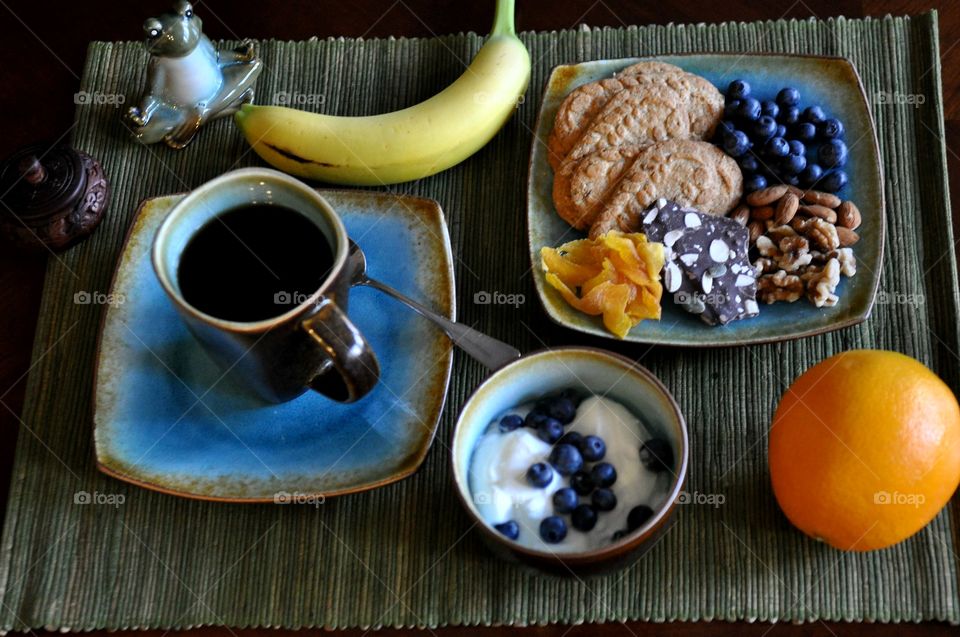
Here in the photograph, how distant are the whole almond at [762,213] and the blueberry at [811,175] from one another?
6 cm

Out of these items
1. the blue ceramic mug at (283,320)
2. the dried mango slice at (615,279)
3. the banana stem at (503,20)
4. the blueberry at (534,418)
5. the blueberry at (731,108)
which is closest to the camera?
the blue ceramic mug at (283,320)

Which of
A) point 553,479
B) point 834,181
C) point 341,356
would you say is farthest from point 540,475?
point 834,181

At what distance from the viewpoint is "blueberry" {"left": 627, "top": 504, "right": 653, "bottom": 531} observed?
970mm

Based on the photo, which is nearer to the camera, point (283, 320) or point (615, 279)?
point (283, 320)

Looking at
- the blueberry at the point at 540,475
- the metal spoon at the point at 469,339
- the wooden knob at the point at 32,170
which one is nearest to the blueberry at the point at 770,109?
the metal spoon at the point at 469,339

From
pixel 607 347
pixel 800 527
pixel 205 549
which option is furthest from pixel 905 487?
pixel 205 549

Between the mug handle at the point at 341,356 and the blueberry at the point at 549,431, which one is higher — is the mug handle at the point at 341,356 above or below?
above

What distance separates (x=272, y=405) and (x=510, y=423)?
0.28 m

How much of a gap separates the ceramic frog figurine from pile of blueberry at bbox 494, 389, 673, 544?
2.12ft

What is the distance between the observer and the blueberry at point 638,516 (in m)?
0.97

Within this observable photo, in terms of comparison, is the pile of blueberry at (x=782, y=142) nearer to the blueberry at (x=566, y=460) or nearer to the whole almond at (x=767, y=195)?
the whole almond at (x=767, y=195)

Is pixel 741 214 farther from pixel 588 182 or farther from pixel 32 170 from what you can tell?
pixel 32 170

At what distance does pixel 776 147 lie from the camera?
1.21m

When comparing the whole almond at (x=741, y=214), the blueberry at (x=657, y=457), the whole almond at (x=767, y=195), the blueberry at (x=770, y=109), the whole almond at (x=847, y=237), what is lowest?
the blueberry at (x=657, y=457)
